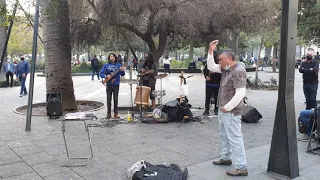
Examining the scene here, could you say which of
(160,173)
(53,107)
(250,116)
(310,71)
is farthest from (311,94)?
(53,107)

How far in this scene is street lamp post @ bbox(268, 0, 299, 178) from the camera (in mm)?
4336

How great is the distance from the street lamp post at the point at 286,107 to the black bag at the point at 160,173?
1.32 metres

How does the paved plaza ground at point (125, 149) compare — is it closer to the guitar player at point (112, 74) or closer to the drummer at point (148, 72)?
the guitar player at point (112, 74)

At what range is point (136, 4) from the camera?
26.2 feet

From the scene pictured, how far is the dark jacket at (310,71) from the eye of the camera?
28.4ft

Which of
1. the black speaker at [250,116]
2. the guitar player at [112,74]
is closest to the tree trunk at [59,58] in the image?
the guitar player at [112,74]

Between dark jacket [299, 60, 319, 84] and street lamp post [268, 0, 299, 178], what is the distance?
470 centimetres

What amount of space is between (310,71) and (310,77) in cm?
18

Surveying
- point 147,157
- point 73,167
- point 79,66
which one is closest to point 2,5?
point 73,167

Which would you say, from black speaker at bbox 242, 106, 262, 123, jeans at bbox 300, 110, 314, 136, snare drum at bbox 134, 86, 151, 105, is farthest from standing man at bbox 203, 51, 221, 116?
jeans at bbox 300, 110, 314, 136

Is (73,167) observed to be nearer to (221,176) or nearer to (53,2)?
(221,176)

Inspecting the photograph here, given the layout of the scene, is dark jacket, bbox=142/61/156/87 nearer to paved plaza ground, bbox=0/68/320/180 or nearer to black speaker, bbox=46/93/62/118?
paved plaza ground, bbox=0/68/320/180

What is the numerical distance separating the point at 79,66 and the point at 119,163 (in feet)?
84.4

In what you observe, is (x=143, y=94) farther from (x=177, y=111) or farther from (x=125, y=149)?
(x=125, y=149)
